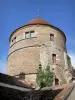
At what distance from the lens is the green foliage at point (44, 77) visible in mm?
23989

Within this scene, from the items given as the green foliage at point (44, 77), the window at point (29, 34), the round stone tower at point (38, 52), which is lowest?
the green foliage at point (44, 77)

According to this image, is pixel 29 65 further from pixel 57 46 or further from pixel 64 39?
pixel 64 39

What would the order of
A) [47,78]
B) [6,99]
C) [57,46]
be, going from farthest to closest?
[57,46] < [47,78] < [6,99]

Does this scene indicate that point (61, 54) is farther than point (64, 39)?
No

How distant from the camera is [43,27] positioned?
28.4 meters

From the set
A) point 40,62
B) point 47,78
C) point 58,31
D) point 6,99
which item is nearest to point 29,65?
point 40,62

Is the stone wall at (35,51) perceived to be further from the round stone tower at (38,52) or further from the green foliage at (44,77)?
the green foliage at (44,77)

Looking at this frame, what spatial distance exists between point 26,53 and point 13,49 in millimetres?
2719

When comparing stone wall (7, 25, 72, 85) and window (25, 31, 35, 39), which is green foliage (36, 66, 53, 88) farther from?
window (25, 31, 35, 39)

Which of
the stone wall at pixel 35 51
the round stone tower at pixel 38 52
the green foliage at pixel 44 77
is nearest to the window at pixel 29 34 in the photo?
the round stone tower at pixel 38 52

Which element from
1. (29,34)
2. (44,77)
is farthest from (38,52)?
(44,77)

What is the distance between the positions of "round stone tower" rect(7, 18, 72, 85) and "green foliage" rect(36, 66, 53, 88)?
586mm

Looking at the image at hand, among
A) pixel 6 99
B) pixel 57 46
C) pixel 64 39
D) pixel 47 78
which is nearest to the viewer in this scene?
pixel 6 99

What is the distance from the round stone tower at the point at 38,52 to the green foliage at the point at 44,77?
0.59 m
